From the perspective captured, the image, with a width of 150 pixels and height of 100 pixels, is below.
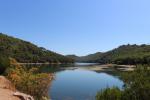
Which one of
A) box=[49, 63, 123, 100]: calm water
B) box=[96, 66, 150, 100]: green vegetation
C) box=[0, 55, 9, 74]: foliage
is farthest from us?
box=[0, 55, 9, 74]: foliage

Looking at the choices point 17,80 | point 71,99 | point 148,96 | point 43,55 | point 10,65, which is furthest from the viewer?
point 43,55

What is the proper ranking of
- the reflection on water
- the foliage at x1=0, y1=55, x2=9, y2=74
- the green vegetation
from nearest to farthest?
the green vegetation → the reflection on water → the foliage at x1=0, y1=55, x2=9, y2=74

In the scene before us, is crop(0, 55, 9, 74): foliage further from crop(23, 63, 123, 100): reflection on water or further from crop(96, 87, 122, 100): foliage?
crop(96, 87, 122, 100): foliage

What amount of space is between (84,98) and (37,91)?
7069 millimetres

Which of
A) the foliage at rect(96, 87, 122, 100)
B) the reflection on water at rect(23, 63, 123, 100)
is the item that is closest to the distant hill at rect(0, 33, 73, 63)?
the reflection on water at rect(23, 63, 123, 100)

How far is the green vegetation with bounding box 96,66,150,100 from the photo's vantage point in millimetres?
13625

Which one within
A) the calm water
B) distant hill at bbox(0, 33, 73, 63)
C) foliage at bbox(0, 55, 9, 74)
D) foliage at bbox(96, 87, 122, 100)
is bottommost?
the calm water

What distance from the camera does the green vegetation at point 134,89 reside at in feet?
44.7

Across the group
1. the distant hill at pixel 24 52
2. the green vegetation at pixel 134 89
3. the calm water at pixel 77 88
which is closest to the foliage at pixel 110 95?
the green vegetation at pixel 134 89

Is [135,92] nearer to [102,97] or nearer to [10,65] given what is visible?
[102,97]

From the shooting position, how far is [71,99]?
2728cm

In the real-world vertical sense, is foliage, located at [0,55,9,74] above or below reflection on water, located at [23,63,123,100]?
above

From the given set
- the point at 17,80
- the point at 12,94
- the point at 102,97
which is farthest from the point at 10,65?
the point at 102,97

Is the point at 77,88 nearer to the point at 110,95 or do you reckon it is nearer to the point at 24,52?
the point at 110,95
